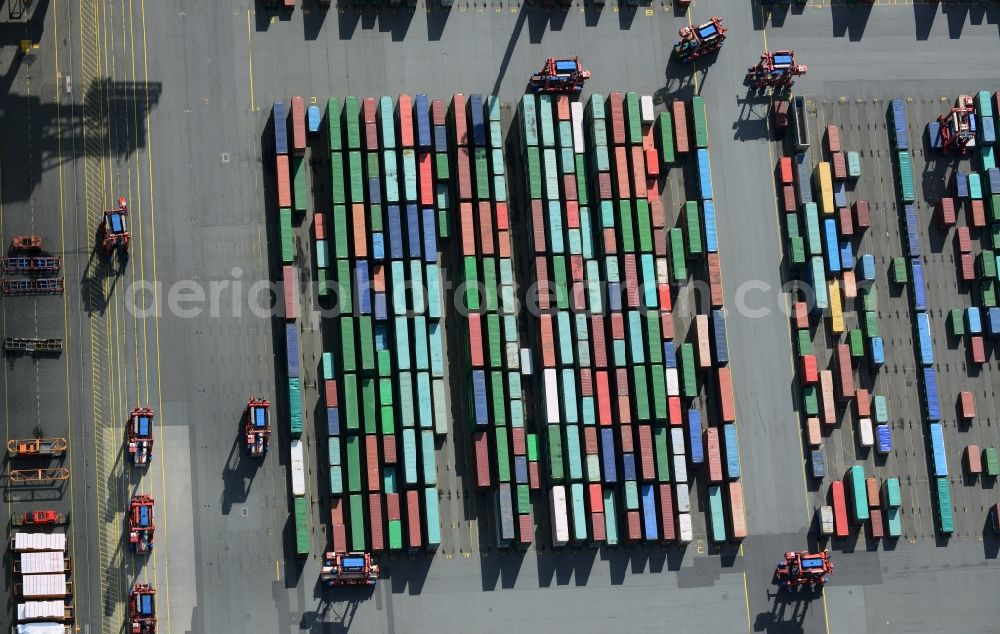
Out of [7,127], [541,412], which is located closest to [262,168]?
[7,127]

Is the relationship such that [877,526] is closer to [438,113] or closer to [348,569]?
[348,569]

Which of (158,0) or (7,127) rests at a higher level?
(158,0)

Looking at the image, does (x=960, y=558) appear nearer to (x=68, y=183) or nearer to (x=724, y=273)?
(x=724, y=273)

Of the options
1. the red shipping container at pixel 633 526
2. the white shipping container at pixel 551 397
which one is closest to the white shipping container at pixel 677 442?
the red shipping container at pixel 633 526

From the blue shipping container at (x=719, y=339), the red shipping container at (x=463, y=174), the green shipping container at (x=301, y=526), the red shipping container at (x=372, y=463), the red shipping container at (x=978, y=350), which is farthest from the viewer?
the red shipping container at (x=978, y=350)

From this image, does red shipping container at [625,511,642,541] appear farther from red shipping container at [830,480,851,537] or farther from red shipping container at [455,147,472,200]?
red shipping container at [455,147,472,200]

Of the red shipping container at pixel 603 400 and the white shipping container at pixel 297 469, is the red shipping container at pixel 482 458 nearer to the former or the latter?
the red shipping container at pixel 603 400

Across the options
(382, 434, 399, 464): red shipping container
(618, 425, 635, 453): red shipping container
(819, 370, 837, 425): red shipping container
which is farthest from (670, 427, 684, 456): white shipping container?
(382, 434, 399, 464): red shipping container
